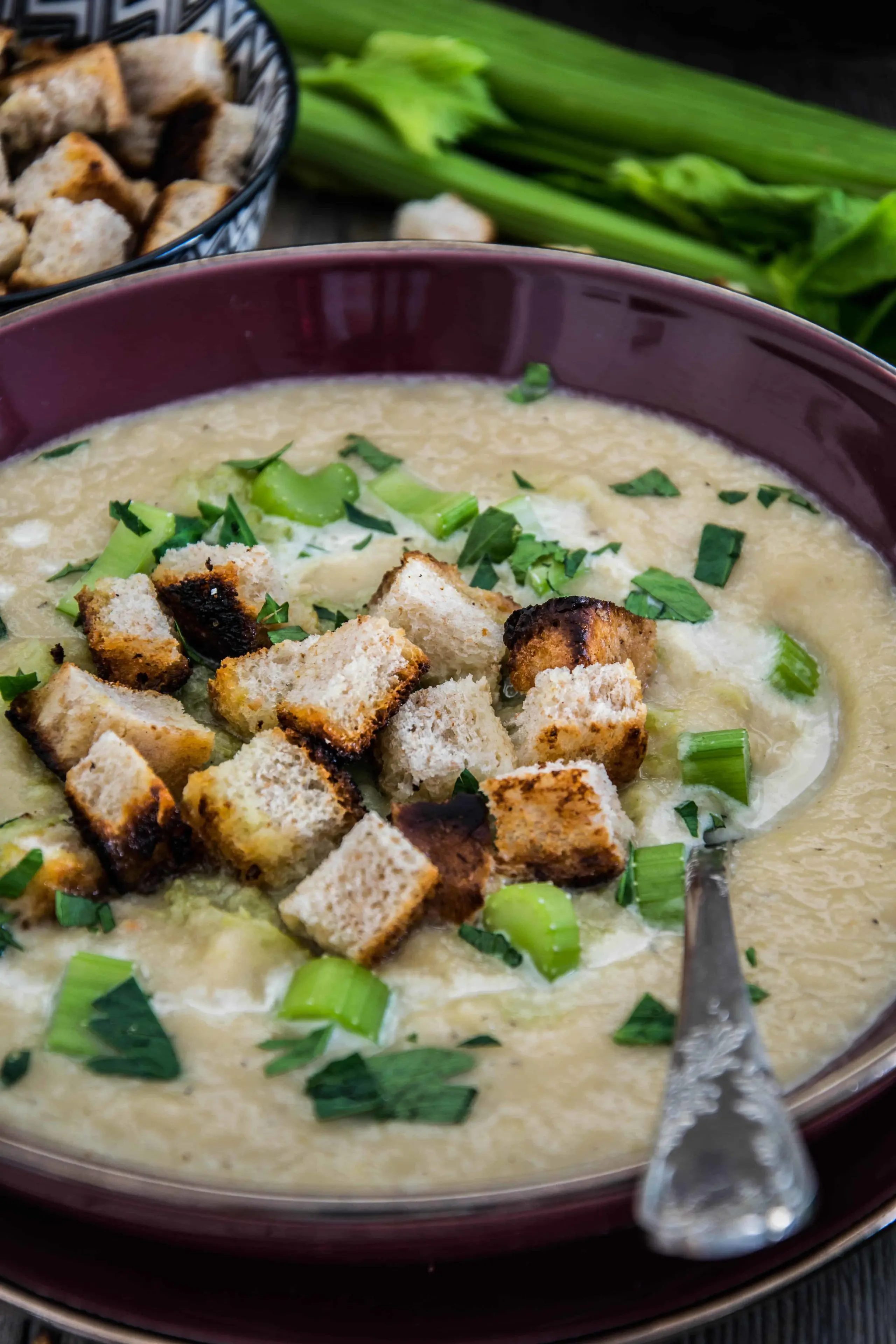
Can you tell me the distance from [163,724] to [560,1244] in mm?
1099

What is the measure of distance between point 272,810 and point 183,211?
205 centimetres

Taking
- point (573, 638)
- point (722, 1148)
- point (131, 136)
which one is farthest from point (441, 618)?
point (131, 136)

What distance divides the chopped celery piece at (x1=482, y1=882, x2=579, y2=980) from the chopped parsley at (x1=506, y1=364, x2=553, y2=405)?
5.14ft

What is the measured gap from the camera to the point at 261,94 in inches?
160

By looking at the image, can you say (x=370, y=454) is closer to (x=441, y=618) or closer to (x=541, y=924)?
(x=441, y=618)

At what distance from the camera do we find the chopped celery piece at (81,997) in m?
2.04

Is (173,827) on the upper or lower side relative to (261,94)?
lower

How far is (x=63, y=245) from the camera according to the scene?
11.6 feet

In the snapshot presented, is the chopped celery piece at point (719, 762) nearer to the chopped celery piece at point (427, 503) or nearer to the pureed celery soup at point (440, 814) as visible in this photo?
the pureed celery soup at point (440, 814)

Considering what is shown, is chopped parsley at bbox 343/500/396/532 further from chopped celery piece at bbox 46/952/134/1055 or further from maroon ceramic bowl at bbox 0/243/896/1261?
chopped celery piece at bbox 46/952/134/1055

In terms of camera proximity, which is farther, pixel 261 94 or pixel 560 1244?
pixel 261 94

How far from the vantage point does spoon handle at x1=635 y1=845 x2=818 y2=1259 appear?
1484mm

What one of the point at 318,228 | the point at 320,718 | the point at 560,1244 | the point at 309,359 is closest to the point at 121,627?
the point at 320,718

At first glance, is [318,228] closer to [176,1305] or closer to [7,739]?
[7,739]
